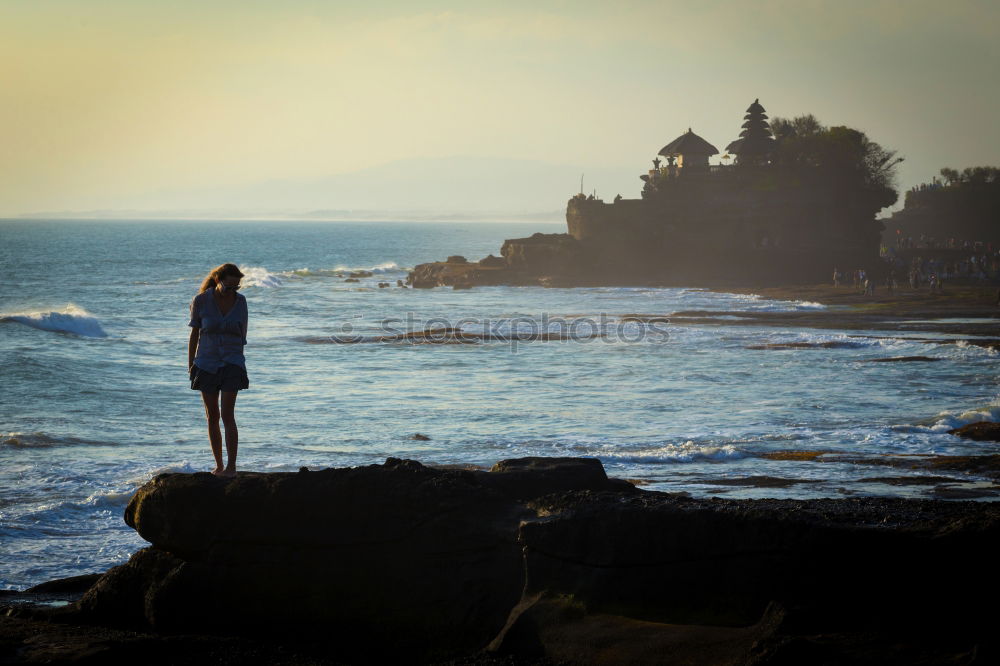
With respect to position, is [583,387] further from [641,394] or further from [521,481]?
[521,481]

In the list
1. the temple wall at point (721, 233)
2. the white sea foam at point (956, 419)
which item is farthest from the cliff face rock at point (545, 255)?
the white sea foam at point (956, 419)

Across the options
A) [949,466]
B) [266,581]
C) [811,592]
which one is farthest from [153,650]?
[949,466]

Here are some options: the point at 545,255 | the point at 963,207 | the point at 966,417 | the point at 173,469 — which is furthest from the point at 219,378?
the point at 963,207

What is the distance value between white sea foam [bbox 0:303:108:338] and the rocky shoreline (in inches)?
1172

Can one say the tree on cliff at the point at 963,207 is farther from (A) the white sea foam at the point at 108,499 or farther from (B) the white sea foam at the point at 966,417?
(A) the white sea foam at the point at 108,499

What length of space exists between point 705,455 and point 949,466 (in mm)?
3354

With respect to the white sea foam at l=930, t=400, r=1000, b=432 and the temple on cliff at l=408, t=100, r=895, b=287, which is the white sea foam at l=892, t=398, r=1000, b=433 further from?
the temple on cliff at l=408, t=100, r=895, b=287

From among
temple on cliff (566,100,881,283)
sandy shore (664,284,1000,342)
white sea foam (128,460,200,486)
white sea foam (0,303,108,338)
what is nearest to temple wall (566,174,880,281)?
temple on cliff (566,100,881,283)

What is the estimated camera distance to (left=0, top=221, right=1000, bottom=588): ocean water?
41.7 ft

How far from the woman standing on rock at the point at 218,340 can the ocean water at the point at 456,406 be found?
246 cm

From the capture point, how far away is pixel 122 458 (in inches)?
569

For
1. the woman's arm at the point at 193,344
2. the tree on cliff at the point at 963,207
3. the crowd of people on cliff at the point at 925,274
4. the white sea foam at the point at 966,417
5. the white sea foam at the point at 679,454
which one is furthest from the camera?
the tree on cliff at the point at 963,207

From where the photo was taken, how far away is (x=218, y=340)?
8086mm

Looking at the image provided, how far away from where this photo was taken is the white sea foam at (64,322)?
114ft
